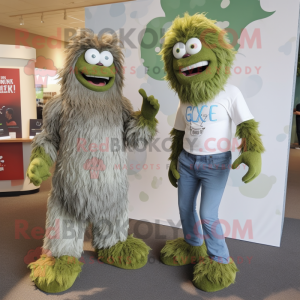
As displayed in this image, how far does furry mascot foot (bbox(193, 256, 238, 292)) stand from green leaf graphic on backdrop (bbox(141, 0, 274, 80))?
1.41 meters

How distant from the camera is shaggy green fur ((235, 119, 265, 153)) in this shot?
160cm

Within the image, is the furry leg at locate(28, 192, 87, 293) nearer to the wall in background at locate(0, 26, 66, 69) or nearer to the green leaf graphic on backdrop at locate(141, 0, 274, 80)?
the green leaf graphic on backdrop at locate(141, 0, 274, 80)

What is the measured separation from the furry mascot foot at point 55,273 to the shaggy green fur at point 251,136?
1143 mm

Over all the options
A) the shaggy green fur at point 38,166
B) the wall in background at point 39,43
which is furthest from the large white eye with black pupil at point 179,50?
the wall in background at point 39,43

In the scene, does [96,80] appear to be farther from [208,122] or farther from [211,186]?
[211,186]

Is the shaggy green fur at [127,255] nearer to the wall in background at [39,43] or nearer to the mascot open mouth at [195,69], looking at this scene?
the mascot open mouth at [195,69]

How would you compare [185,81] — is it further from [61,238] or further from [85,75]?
[61,238]

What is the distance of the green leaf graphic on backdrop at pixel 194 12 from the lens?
80.9 inches

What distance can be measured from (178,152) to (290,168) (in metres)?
3.54

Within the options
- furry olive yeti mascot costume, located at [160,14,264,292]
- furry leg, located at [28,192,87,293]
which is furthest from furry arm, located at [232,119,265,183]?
furry leg, located at [28,192,87,293]

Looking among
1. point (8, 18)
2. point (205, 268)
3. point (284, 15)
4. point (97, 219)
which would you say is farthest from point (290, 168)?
point (8, 18)

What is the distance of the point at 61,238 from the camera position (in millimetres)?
1727

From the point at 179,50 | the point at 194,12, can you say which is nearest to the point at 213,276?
the point at 179,50

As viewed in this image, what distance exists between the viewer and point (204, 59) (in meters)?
1.55
